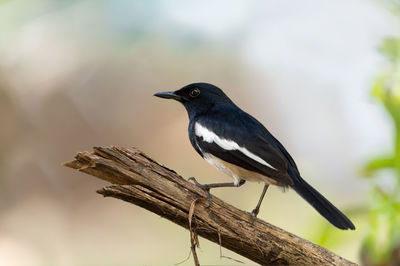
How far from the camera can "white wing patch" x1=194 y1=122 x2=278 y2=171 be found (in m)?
3.54

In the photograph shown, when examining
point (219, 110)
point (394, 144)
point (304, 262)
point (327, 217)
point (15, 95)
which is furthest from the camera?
point (15, 95)

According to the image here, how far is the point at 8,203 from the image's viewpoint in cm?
681

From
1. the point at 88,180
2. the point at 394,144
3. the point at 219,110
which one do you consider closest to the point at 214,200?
the point at 219,110

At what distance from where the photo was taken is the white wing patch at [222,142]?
3.54 metres

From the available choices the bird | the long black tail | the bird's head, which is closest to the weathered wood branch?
the bird

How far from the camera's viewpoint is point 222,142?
3676 millimetres

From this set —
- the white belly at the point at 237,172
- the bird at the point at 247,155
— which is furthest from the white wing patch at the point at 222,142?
the white belly at the point at 237,172

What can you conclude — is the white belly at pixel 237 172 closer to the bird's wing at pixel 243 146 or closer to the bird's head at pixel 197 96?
the bird's wing at pixel 243 146

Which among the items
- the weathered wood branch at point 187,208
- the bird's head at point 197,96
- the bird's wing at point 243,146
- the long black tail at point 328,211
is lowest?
the weathered wood branch at point 187,208

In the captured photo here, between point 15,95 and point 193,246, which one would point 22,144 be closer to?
point 15,95

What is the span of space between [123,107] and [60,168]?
1193 millimetres

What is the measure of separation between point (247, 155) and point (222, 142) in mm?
216

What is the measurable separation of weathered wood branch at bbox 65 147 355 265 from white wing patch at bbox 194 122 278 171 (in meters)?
0.44

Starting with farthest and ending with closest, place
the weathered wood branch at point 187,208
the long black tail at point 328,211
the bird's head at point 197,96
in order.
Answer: the bird's head at point 197,96 → the long black tail at point 328,211 → the weathered wood branch at point 187,208
